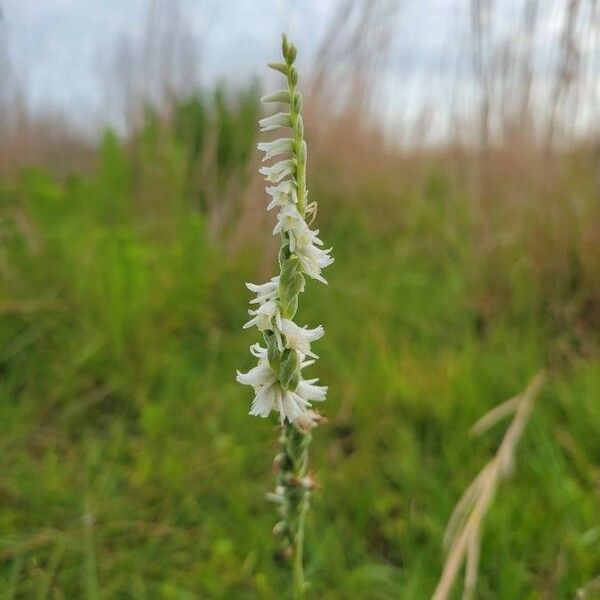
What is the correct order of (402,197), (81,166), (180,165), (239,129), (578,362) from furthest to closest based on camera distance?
(81,166)
(402,197)
(239,129)
(180,165)
(578,362)

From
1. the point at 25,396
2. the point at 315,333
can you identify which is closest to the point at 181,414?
the point at 25,396

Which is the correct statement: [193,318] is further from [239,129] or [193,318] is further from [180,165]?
[239,129]

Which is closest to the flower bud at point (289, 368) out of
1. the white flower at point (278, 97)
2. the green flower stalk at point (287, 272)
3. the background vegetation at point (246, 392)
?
the green flower stalk at point (287, 272)

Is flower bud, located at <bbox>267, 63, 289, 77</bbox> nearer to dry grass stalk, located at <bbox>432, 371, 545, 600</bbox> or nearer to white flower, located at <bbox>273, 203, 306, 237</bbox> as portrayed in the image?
white flower, located at <bbox>273, 203, 306, 237</bbox>

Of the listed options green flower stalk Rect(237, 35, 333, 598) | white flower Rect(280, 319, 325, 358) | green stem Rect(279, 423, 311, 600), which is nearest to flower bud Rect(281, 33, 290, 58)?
green flower stalk Rect(237, 35, 333, 598)

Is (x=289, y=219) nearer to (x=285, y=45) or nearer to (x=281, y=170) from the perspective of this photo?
(x=281, y=170)

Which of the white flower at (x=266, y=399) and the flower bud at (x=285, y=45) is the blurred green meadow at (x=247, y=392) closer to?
the white flower at (x=266, y=399)

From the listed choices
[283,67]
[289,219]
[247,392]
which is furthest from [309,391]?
[247,392]

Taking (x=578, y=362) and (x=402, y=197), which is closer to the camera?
(x=578, y=362)
